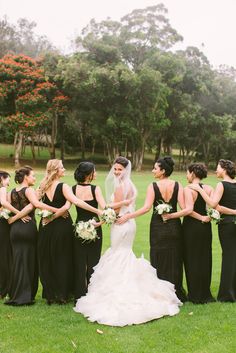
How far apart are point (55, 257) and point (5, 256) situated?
1067mm

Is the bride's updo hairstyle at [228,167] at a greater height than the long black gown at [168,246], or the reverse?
the bride's updo hairstyle at [228,167]

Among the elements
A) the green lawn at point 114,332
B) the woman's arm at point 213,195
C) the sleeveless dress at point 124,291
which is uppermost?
the woman's arm at point 213,195

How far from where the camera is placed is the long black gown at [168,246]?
728 centimetres

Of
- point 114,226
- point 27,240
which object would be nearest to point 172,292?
point 114,226

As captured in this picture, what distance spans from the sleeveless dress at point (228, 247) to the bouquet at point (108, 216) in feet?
6.15

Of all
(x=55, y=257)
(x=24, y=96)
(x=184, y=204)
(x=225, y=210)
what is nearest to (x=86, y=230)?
(x=55, y=257)

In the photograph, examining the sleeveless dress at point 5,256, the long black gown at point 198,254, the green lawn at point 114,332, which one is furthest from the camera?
the sleeveless dress at point 5,256

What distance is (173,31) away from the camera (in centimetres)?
4441

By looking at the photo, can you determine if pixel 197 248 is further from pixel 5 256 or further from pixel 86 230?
pixel 5 256

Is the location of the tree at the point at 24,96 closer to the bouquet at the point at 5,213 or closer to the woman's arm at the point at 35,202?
the bouquet at the point at 5,213

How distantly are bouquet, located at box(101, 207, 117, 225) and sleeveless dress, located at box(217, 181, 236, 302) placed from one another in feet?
6.15

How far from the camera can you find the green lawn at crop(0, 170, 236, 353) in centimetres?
561

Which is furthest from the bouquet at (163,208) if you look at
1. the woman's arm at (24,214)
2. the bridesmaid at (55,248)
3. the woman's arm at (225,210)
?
the woman's arm at (24,214)

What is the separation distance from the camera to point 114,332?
6066mm
